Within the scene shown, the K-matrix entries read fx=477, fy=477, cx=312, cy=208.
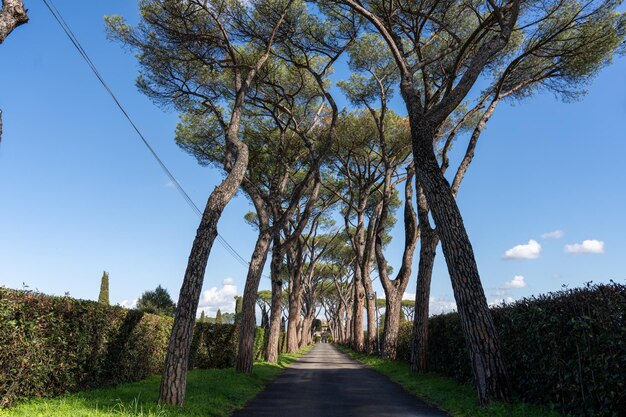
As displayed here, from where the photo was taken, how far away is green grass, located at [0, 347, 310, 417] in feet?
19.3

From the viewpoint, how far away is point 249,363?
42.7ft

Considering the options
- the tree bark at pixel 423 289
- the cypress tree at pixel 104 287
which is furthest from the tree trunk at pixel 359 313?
the cypress tree at pixel 104 287

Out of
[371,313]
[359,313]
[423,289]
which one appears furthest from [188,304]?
[359,313]

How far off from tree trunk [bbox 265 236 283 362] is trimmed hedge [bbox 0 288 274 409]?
568cm

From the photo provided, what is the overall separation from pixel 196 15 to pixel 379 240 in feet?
33.0

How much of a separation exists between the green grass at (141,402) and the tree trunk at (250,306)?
208 cm

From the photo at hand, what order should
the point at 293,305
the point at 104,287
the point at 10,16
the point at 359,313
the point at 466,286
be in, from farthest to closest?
the point at 104,287 → the point at 293,305 → the point at 359,313 → the point at 466,286 → the point at 10,16

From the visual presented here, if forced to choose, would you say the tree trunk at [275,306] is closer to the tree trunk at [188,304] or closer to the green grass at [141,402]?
the green grass at [141,402]

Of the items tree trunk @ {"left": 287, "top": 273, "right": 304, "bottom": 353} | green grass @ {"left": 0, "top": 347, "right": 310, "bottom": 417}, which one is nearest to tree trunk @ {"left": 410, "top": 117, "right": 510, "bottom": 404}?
green grass @ {"left": 0, "top": 347, "right": 310, "bottom": 417}

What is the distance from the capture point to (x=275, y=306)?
19234mm

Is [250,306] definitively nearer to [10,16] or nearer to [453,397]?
[453,397]

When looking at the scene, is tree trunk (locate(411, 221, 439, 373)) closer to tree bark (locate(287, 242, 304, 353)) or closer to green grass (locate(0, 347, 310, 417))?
green grass (locate(0, 347, 310, 417))

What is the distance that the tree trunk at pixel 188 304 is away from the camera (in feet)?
23.5

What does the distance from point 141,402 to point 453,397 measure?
533 cm
